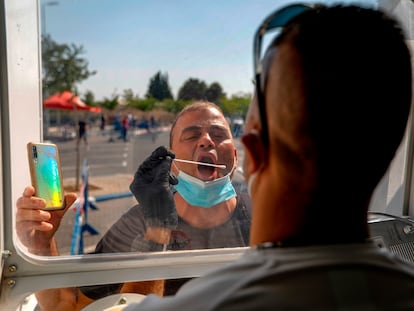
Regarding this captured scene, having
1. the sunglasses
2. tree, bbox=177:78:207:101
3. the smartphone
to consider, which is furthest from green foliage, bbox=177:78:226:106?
the sunglasses

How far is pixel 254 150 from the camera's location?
635 mm

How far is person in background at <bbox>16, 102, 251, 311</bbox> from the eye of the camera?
1.50 m

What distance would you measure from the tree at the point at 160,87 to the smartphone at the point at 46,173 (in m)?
0.55

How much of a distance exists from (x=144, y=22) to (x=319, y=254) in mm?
1418

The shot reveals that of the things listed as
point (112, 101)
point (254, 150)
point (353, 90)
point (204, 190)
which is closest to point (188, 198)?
point (204, 190)

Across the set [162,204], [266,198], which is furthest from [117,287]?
[266,198]

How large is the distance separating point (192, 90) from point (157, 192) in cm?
48

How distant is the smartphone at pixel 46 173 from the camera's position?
1.28 meters

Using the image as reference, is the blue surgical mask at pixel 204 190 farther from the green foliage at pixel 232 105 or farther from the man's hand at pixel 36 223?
the man's hand at pixel 36 223

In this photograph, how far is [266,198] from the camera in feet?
2.03

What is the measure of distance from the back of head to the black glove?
99cm

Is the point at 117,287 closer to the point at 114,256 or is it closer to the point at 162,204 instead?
the point at 114,256

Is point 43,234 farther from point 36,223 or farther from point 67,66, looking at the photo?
point 67,66

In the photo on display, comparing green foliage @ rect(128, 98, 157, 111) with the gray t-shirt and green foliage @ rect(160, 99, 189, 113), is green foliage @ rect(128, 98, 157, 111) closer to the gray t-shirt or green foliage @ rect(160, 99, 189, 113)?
green foliage @ rect(160, 99, 189, 113)
